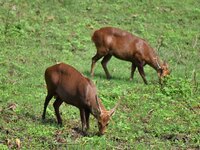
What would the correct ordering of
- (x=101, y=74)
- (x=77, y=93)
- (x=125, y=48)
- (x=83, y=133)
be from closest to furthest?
(x=83, y=133) < (x=77, y=93) < (x=125, y=48) < (x=101, y=74)

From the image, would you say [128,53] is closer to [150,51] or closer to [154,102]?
[150,51]

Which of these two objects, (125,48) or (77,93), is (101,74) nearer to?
(125,48)

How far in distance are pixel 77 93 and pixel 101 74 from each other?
533 centimetres

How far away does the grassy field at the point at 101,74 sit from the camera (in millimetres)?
9727

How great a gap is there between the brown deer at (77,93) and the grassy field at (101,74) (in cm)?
29

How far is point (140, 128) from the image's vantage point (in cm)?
1048

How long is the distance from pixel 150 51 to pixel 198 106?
9.94 ft

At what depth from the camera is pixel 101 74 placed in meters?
15.3

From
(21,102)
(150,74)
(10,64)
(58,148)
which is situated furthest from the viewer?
(150,74)

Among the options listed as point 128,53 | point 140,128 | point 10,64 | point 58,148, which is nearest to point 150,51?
point 128,53

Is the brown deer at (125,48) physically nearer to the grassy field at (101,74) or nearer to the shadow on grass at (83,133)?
the grassy field at (101,74)

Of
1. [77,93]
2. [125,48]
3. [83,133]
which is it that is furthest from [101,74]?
[83,133]

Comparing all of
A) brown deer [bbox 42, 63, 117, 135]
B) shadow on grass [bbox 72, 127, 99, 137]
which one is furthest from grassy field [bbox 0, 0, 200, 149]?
brown deer [bbox 42, 63, 117, 135]

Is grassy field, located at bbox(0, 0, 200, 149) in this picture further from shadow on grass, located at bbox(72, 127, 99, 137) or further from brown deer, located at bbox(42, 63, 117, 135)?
brown deer, located at bbox(42, 63, 117, 135)
